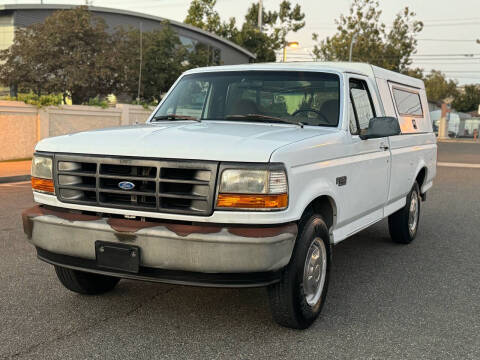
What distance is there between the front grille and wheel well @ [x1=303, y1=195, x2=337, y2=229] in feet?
3.17

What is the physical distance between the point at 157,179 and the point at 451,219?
6.64 m

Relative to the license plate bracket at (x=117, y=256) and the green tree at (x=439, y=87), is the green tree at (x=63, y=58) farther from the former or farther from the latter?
the green tree at (x=439, y=87)

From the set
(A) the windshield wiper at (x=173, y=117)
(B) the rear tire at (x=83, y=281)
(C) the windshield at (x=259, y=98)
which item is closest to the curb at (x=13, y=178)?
(C) the windshield at (x=259, y=98)

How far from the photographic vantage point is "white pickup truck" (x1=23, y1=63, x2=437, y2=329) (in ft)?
11.1

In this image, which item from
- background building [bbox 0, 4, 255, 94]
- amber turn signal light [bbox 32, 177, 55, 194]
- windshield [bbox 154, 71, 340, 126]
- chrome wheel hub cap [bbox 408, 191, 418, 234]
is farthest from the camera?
background building [bbox 0, 4, 255, 94]

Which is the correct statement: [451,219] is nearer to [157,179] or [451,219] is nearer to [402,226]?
[402,226]

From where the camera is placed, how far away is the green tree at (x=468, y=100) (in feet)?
291

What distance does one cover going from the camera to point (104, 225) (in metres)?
3.56

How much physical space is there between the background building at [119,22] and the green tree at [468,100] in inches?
2284

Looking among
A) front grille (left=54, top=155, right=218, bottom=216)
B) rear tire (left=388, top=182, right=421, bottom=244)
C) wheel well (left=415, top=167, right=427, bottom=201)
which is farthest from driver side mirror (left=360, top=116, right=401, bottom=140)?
wheel well (left=415, top=167, right=427, bottom=201)

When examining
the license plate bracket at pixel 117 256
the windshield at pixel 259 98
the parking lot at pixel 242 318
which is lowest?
the parking lot at pixel 242 318

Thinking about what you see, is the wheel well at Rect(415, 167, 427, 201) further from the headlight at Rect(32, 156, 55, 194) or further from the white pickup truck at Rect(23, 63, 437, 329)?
the headlight at Rect(32, 156, 55, 194)

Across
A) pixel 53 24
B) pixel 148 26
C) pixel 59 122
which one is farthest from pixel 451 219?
pixel 148 26

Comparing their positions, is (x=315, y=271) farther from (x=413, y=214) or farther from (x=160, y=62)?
(x=160, y=62)
